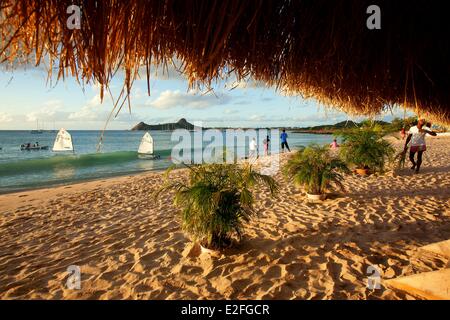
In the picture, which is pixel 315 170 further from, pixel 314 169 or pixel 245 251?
pixel 245 251

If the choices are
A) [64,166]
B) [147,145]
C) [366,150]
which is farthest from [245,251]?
[147,145]

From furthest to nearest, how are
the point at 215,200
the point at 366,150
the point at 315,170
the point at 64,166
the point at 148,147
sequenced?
the point at 148,147, the point at 64,166, the point at 366,150, the point at 315,170, the point at 215,200

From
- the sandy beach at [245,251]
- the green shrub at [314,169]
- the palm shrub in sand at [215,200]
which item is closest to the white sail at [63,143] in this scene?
the sandy beach at [245,251]

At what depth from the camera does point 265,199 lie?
6055mm

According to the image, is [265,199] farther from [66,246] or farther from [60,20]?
[60,20]

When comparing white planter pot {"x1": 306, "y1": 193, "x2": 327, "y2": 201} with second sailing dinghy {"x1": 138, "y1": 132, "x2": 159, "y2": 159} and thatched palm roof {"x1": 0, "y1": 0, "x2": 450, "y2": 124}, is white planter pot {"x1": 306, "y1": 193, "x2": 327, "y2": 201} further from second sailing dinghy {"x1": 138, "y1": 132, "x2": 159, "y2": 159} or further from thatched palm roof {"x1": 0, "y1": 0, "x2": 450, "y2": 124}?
second sailing dinghy {"x1": 138, "y1": 132, "x2": 159, "y2": 159}

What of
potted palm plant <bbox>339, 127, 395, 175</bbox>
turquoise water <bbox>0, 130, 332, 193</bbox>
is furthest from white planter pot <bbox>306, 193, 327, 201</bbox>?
potted palm plant <bbox>339, 127, 395, 175</bbox>

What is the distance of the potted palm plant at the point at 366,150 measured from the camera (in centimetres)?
774

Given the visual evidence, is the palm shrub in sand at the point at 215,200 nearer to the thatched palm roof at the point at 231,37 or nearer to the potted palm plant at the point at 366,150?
the thatched palm roof at the point at 231,37

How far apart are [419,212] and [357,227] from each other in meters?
1.42

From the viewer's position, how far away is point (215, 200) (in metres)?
→ 3.05

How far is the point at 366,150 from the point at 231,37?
7.72 meters

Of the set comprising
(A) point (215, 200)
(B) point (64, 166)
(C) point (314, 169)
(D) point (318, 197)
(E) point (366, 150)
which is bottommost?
(B) point (64, 166)

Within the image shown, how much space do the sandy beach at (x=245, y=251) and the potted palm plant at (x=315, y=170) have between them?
314 mm
